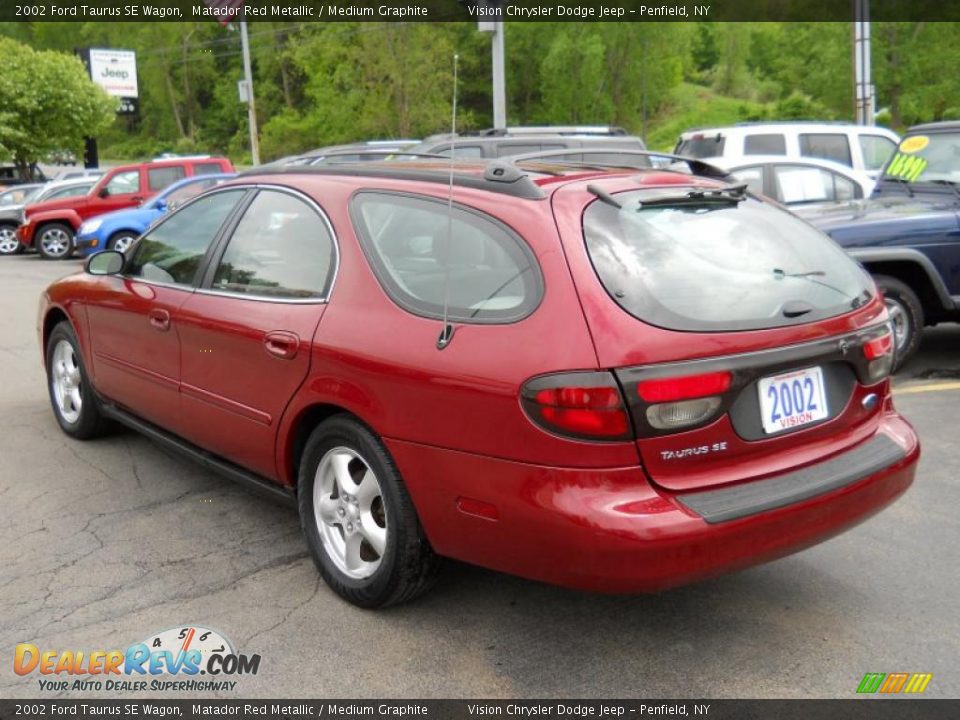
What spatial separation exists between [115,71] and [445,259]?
45.3 m

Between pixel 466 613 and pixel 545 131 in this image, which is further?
pixel 545 131

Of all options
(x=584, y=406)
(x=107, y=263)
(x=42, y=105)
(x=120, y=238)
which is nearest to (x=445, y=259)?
(x=584, y=406)

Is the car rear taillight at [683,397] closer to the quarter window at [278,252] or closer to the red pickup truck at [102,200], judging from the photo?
the quarter window at [278,252]

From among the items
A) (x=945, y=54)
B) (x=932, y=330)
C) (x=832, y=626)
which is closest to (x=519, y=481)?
(x=832, y=626)

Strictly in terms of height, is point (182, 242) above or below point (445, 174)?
below

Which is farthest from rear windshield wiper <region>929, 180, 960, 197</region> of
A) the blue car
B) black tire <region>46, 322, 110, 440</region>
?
the blue car

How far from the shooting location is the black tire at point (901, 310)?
22.1 ft

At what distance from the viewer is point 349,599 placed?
3.49m

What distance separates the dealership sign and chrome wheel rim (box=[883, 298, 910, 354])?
41559mm

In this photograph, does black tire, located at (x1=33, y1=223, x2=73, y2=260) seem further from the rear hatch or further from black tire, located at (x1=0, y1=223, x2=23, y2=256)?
the rear hatch

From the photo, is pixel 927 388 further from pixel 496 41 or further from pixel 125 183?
pixel 125 183

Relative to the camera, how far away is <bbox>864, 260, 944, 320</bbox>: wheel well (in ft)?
22.4

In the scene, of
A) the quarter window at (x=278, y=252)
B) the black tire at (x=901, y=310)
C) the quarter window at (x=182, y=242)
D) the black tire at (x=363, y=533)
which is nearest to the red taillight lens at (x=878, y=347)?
the black tire at (x=363, y=533)
